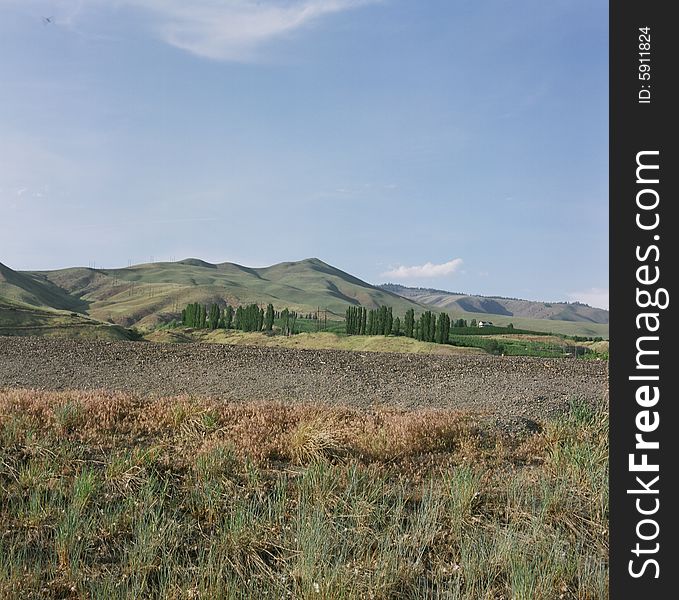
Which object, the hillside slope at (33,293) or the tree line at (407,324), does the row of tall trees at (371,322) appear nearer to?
the tree line at (407,324)

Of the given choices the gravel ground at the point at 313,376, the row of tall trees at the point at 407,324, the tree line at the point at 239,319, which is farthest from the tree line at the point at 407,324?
the gravel ground at the point at 313,376

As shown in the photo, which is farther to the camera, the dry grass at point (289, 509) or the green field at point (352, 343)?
the green field at point (352, 343)

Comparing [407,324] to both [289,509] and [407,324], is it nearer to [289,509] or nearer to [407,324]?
[407,324]

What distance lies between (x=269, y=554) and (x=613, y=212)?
137 inches

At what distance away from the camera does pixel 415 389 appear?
46.3 ft

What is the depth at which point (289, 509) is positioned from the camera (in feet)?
18.1

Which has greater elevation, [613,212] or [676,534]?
[613,212]

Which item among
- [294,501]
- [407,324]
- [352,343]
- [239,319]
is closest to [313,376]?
[294,501]

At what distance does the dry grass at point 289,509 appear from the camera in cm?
433

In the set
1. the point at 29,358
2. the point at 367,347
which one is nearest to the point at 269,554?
the point at 29,358

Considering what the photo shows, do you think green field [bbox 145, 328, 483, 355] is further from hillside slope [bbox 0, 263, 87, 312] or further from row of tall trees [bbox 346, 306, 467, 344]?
hillside slope [bbox 0, 263, 87, 312]

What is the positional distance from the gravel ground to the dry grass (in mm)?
2989

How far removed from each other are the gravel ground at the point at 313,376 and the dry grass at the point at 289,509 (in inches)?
118

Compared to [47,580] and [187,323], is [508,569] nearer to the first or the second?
[47,580]
